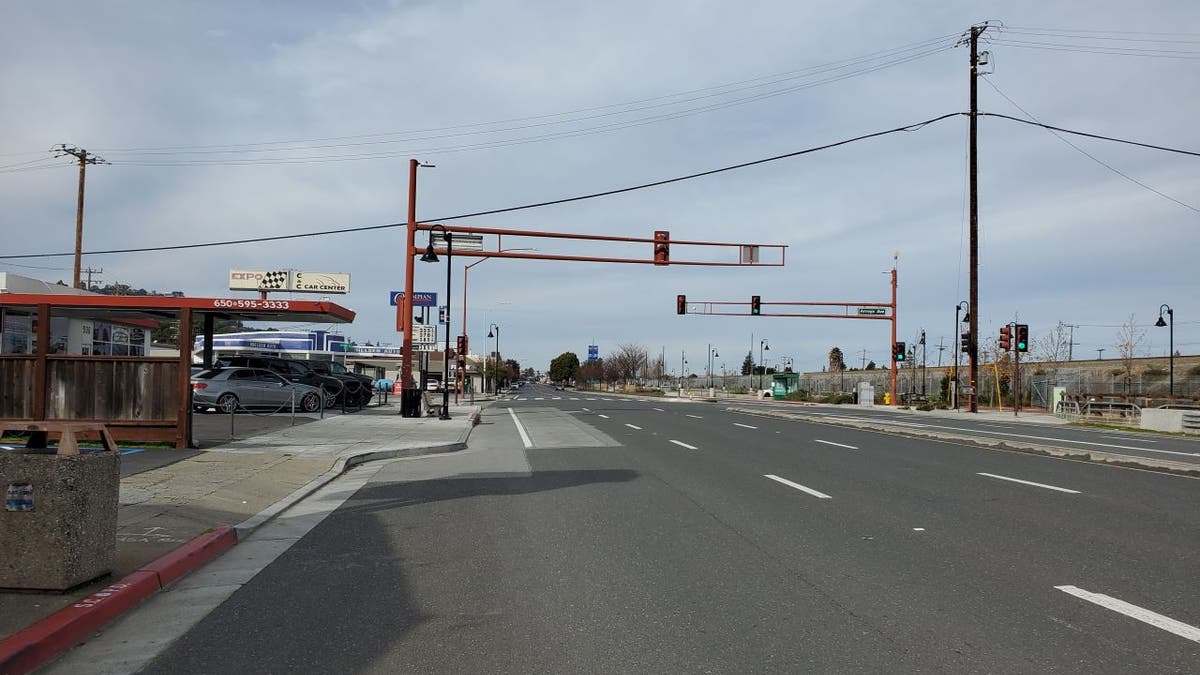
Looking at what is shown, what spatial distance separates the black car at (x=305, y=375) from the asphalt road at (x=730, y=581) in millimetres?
19288

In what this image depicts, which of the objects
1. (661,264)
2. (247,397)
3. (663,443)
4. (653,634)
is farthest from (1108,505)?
(247,397)

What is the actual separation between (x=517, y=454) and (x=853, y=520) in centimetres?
967

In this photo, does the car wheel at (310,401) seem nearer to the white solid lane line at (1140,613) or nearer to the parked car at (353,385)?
the parked car at (353,385)

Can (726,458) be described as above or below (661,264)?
below

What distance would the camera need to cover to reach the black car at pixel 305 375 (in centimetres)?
3028

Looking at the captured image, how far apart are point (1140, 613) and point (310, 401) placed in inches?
1055

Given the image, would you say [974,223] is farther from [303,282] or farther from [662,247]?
[303,282]

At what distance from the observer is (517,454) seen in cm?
1814

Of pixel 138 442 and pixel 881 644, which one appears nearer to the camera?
pixel 881 644

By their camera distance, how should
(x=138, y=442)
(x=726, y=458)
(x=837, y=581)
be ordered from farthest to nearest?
(x=726, y=458), (x=138, y=442), (x=837, y=581)


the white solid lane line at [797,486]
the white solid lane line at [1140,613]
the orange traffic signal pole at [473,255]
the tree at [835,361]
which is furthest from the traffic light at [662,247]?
the tree at [835,361]

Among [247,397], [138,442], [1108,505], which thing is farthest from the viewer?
[247,397]

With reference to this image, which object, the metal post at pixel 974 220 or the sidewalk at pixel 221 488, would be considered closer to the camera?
the sidewalk at pixel 221 488

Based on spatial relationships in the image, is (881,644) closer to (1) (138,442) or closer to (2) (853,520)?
(2) (853,520)
